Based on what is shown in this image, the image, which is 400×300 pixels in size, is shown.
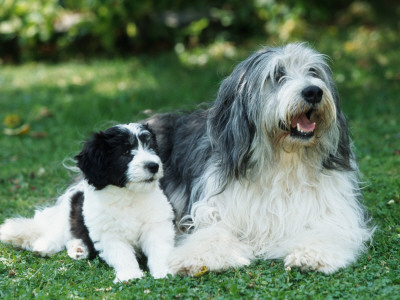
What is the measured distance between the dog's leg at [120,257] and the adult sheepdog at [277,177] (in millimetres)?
250

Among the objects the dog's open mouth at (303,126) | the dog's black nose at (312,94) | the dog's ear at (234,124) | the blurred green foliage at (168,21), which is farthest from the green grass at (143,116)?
the dog's black nose at (312,94)

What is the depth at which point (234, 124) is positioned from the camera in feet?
14.0

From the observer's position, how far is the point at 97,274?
13.5ft

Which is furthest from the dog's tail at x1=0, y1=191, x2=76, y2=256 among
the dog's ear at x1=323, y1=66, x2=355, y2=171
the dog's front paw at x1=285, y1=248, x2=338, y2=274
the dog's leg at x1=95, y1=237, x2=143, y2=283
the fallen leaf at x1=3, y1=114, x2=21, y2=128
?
the fallen leaf at x1=3, y1=114, x2=21, y2=128

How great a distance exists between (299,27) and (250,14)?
1.02 m

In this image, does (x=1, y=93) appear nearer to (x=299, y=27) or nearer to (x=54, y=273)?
(x=299, y=27)

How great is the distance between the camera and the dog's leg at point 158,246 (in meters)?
4.01

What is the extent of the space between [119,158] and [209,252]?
0.82 m

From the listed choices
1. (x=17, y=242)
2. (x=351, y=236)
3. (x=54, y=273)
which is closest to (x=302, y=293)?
(x=351, y=236)

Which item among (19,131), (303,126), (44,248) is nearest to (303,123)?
(303,126)

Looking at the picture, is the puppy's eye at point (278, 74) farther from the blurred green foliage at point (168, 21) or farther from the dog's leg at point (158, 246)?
the blurred green foliage at point (168, 21)

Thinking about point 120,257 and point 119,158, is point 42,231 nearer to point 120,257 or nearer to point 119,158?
point 120,257

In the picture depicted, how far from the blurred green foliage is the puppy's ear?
7005 millimetres

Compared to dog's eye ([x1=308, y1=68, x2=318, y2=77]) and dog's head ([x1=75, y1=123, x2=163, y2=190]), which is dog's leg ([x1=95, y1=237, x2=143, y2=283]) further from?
dog's eye ([x1=308, y1=68, x2=318, y2=77])
